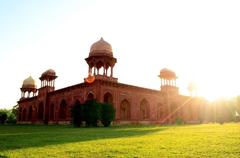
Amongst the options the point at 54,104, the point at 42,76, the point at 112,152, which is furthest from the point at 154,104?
the point at 112,152

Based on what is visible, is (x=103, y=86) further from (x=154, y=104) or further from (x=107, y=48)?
(x=154, y=104)

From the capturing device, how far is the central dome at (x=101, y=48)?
3512 centimetres

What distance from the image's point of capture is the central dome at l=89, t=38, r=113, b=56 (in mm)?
35125

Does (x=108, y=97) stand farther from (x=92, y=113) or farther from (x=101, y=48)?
(x=92, y=113)

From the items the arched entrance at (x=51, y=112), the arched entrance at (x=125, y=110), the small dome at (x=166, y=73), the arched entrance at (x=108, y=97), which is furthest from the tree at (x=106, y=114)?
the small dome at (x=166, y=73)

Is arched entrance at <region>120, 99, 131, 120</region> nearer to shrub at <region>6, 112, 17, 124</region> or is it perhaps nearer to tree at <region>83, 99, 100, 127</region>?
tree at <region>83, 99, 100, 127</region>

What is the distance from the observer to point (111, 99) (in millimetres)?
34094

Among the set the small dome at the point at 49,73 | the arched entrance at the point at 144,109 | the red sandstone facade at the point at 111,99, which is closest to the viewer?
the red sandstone facade at the point at 111,99

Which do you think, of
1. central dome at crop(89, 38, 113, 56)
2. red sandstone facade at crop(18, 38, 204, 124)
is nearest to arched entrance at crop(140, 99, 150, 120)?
red sandstone facade at crop(18, 38, 204, 124)

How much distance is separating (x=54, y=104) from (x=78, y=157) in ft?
118

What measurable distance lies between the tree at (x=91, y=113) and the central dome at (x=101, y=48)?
30.7ft

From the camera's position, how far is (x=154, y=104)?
40.2m

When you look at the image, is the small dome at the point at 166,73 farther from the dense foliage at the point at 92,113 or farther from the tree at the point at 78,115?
the tree at the point at 78,115

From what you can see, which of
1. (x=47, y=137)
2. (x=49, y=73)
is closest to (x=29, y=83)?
(x=49, y=73)
